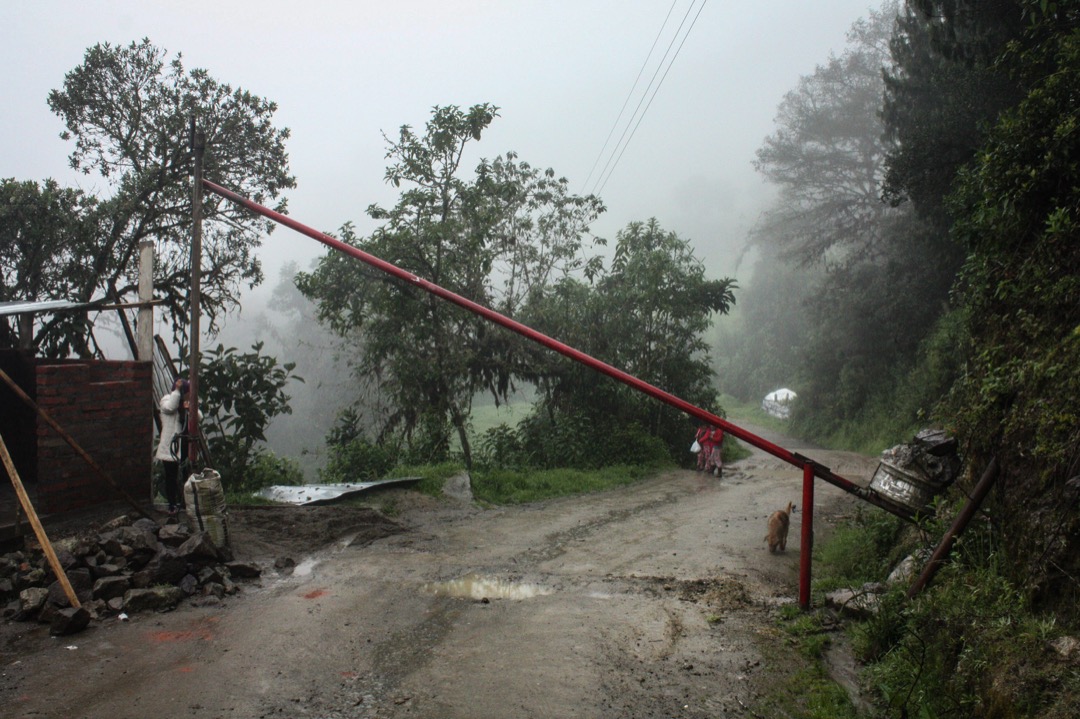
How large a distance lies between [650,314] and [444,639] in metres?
12.7

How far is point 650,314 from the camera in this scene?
17.0 metres

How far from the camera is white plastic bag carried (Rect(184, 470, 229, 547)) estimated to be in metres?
6.68

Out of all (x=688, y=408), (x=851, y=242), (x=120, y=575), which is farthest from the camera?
(x=851, y=242)

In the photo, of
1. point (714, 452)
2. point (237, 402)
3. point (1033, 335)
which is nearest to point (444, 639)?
point (1033, 335)

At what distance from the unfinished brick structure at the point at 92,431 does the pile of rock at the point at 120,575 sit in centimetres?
94

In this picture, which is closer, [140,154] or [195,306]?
[195,306]

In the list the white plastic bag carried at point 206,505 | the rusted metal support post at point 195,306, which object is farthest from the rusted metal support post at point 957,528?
the rusted metal support post at point 195,306

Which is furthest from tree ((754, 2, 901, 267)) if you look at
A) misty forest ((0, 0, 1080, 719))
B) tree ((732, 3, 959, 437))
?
misty forest ((0, 0, 1080, 719))

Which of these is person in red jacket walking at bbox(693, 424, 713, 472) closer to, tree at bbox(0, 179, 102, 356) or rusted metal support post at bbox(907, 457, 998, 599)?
rusted metal support post at bbox(907, 457, 998, 599)

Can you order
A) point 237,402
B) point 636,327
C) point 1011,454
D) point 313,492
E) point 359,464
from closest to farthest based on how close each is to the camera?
point 1011,454
point 313,492
point 237,402
point 359,464
point 636,327

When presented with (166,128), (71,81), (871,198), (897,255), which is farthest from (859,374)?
(71,81)

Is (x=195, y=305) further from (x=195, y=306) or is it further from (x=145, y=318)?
(x=145, y=318)

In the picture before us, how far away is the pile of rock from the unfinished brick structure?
3.09ft

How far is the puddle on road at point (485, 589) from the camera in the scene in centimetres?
609
